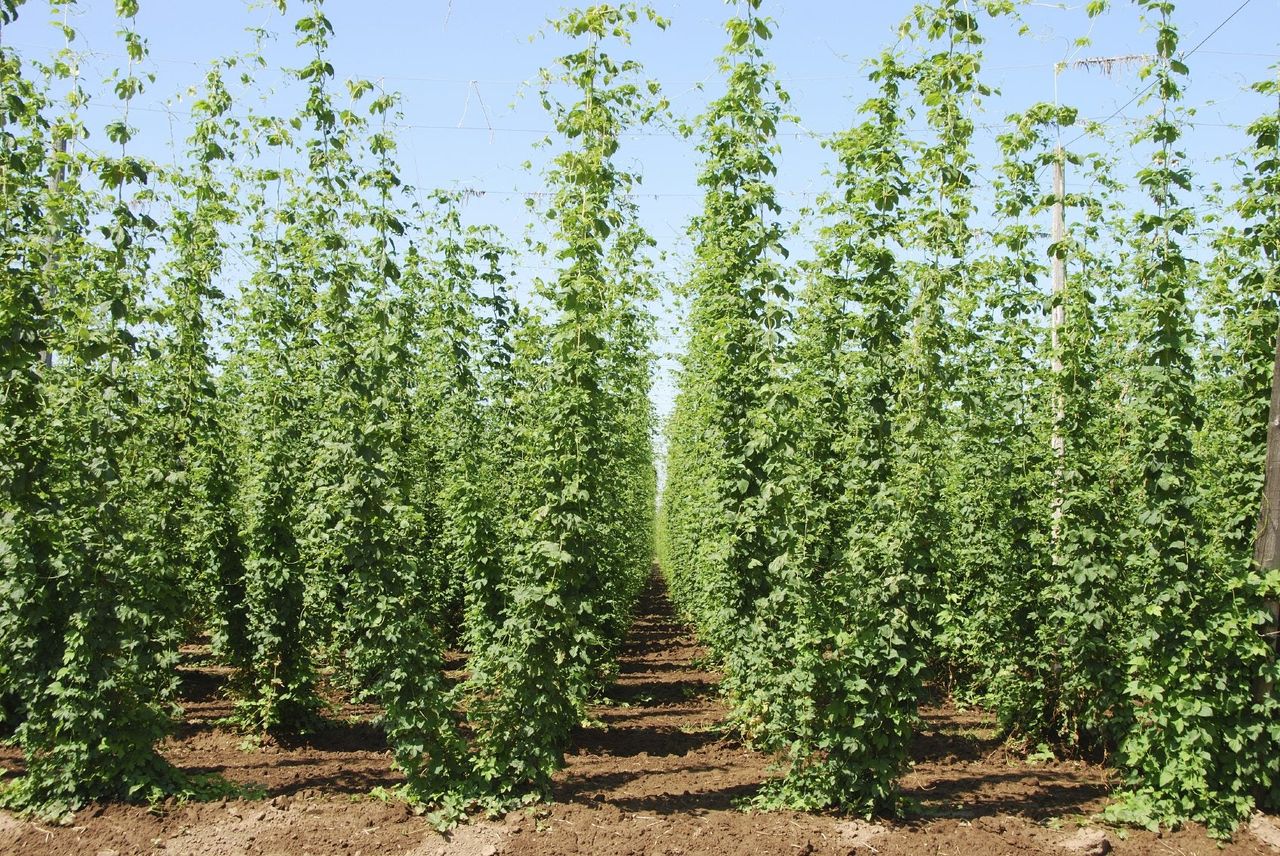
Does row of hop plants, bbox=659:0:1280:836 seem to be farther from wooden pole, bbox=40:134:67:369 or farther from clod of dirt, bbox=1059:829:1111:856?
wooden pole, bbox=40:134:67:369

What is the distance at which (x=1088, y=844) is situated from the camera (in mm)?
5574

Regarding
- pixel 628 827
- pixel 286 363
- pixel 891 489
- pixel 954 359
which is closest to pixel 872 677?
pixel 891 489

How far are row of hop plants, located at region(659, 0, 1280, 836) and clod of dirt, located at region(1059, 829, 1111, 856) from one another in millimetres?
437

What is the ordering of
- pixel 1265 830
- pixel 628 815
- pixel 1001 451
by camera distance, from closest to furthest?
pixel 1265 830 < pixel 628 815 < pixel 1001 451

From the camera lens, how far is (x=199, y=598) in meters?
8.38

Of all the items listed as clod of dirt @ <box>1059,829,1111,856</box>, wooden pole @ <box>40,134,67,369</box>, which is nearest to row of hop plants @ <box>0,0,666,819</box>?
wooden pole @ <box>40,134,67,369</box>

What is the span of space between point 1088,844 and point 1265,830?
110 cm

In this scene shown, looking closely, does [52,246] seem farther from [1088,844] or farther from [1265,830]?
[1265,830]

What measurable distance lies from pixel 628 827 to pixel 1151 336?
15.0 feet

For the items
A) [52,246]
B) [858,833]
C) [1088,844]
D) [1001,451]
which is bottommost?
[1088,844]

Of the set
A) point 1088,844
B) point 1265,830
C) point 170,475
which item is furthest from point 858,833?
point 170,475

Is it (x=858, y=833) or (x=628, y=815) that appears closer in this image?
(x=858, y=833)

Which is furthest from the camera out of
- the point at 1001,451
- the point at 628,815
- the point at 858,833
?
the point at 1001,451

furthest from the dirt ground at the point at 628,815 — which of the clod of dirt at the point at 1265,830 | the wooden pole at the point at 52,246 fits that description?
the wooden pole at the point at 52,246
